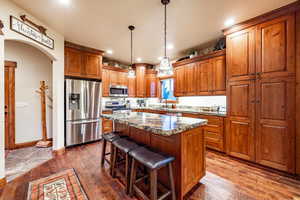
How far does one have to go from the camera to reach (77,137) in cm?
344

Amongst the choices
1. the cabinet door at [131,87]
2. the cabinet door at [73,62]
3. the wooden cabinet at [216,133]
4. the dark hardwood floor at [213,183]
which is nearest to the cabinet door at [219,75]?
the wooden cabinet at [216,133]

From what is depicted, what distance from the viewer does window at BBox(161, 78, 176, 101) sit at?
498 centimetres

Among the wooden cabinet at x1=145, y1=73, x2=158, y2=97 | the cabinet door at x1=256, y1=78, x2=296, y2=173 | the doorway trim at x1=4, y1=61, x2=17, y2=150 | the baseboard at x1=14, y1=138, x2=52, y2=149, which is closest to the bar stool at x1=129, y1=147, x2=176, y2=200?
the cabinet door at x1=256, y1=78, x2=296, y2=173

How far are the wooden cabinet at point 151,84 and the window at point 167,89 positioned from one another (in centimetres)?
31

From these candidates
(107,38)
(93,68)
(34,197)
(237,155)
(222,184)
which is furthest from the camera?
(93,68)

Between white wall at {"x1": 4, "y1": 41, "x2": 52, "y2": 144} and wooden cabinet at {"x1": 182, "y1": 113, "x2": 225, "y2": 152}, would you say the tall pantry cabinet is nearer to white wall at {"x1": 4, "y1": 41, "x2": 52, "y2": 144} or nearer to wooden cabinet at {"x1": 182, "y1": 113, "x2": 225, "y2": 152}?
wooden cabinet at {"x1": 182, "y1": 113, "x2": 225, "y2": 152}

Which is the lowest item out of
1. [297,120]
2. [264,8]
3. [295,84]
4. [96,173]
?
[96,173]

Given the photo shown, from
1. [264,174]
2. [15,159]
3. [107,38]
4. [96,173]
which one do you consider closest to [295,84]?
[264,174]

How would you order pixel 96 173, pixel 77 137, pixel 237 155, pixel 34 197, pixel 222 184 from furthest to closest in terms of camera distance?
pixel 77 137 → pixel 237 155 → pixel 96 173 → pixel 222 184 → pixel 34 197

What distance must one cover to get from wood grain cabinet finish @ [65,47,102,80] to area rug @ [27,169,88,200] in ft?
8.12

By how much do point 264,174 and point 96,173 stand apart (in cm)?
296

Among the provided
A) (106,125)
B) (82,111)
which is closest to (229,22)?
(82,111)

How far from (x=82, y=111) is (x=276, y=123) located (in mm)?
4377

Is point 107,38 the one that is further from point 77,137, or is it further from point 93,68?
point 77,137
